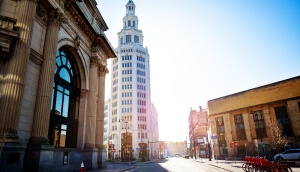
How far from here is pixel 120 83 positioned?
87.2 metres

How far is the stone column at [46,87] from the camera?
13234mm

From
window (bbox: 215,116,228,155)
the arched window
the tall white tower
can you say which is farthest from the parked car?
the tall white tower

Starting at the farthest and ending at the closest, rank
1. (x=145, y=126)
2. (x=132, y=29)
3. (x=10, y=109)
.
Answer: (x=132, y=29), (x=145, y=126), (x=10, y=109)

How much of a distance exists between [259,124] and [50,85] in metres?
44.0

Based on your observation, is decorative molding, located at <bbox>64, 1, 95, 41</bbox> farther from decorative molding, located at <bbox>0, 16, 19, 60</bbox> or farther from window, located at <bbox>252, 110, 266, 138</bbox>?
window, located at <bbox>252, 110, 266, 138</bbox>

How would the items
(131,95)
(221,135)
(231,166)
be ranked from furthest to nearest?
(131,95) → (221,135) → (231,166)

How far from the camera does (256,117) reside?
44500 mm

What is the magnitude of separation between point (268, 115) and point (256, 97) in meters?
4.79

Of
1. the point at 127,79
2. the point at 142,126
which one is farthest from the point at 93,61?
the point at 142,126

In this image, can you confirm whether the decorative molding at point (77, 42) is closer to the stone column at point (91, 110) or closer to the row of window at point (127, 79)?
the stone column at point (91, 110)

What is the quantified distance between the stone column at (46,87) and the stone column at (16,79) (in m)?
2.20

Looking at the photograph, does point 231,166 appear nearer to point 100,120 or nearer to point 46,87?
point 100,120

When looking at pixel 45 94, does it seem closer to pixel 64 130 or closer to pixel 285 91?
pixel 64 130

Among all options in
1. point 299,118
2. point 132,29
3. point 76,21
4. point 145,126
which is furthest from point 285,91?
point 132,29
